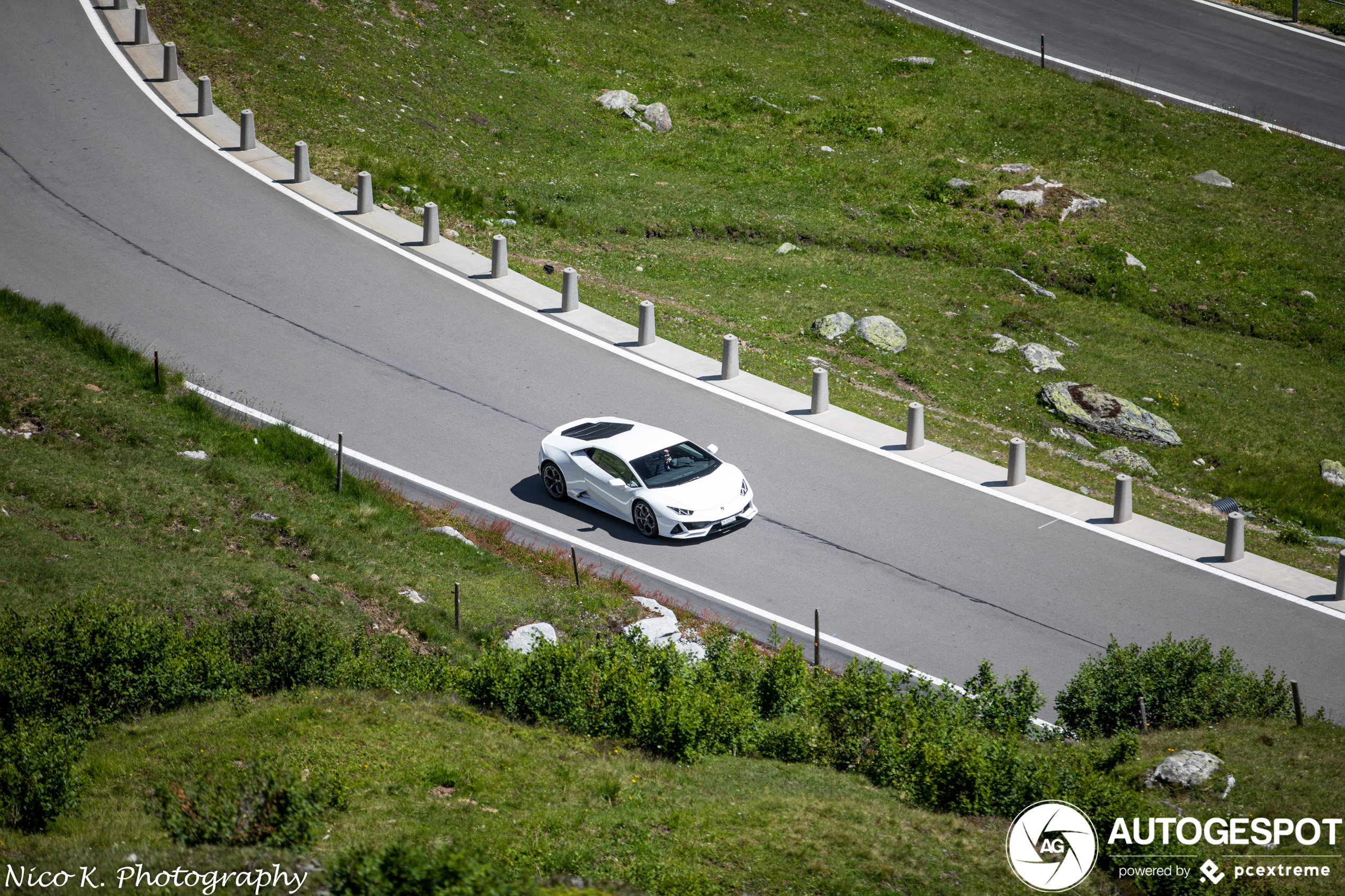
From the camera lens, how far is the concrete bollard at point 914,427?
20.6 meters

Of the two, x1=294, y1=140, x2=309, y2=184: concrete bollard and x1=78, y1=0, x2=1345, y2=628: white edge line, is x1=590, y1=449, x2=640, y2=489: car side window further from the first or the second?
x1=294, y1=140, x2=309, y2=184: concrete bollard

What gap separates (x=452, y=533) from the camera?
681 inches

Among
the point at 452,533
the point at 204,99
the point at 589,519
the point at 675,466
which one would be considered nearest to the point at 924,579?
the point at 675,466

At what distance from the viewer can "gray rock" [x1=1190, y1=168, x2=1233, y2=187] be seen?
35.1 meters

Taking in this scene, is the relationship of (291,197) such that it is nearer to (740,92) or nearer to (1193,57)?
(740,92)

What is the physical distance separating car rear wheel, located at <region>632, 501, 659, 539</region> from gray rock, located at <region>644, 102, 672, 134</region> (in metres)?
19.5

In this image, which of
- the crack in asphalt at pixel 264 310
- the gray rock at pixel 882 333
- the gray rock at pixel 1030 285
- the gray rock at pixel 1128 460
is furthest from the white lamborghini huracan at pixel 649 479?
the gray rock at pixel 1030 285

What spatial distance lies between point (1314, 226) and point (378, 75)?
2748cm

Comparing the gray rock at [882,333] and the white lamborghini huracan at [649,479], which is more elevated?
the gray rock at [882,333]

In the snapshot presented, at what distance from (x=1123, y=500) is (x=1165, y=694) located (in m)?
6.28

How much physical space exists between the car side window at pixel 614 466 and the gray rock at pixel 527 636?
3.94 meters

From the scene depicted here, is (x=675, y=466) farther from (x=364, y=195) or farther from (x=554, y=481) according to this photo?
(x=364, y=195)

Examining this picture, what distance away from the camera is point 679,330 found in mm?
24281

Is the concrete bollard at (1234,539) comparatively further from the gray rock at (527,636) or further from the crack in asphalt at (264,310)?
the crack in asphalt at (264,310)
